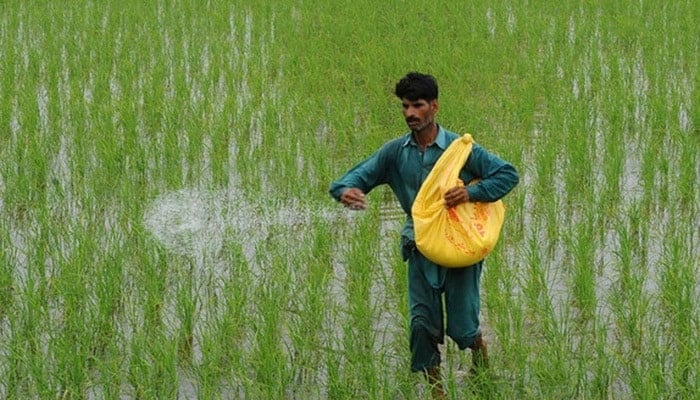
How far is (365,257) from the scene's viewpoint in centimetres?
403

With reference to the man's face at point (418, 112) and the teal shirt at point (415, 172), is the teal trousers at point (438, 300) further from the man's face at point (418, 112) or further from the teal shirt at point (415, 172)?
the man's face at point (418, 112)

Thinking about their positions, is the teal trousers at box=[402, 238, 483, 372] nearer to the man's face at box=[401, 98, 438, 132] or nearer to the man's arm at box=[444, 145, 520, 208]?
the man's arm at box=[444, 145, 520, 208]

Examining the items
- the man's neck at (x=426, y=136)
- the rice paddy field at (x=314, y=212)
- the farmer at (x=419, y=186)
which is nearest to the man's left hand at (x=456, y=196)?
the farmer at (x=419, y=186)

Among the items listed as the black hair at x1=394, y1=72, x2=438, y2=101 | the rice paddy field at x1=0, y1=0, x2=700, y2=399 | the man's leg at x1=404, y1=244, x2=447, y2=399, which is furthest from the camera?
the rice paddy field at x1=0, y1=0, x2=700, y2=399

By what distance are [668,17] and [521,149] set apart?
4.12 metres

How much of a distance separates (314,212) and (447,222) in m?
1.94

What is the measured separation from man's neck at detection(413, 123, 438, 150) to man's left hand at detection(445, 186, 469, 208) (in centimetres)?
16

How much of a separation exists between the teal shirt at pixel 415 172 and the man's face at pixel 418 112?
0.23 feet

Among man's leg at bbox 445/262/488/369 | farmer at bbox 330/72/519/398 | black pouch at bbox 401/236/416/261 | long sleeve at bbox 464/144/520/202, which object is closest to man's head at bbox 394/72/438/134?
farmer at bbox 330/72/519/398

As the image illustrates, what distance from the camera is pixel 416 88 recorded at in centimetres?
276

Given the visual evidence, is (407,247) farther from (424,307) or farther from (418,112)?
(418,112)

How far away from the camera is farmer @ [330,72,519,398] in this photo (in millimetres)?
2797

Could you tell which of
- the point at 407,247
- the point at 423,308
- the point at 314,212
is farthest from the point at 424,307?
the point at 314,212

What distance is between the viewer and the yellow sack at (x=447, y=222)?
2.79 meters
